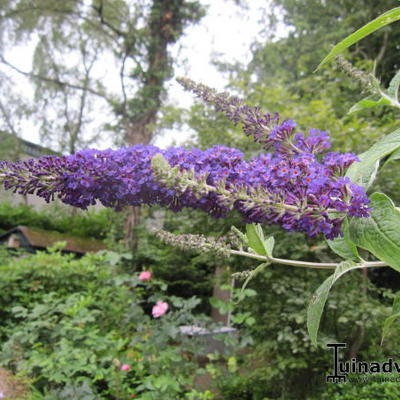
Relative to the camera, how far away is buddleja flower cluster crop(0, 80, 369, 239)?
2.23ft

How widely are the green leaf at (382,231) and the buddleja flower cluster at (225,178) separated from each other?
27 millimetres

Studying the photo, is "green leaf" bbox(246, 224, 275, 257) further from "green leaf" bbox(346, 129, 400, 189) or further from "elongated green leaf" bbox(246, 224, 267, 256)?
"green leaf" bbox(346, 129, 400, 189)

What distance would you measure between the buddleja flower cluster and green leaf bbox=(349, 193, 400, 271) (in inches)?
1.1

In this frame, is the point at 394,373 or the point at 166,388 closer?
the point at 394,373

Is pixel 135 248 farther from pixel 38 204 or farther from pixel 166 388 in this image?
pixel 38 204

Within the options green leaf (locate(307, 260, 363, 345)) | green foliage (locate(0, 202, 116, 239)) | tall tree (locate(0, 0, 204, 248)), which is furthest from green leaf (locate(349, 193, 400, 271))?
green foliage (locate(0, 202, 116, 239))

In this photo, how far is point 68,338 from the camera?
10.0 ft

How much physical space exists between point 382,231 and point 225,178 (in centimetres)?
29

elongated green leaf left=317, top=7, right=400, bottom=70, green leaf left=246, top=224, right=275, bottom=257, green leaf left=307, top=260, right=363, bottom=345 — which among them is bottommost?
green leaf left=307, top=260, right=363, bottom=345

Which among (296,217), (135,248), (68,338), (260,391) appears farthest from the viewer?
(135,248)

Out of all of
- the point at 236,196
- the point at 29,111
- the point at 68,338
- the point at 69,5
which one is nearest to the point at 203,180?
the point at 236,196

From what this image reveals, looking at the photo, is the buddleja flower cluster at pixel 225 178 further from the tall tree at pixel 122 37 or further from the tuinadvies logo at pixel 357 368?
the tall tree at pixel 122 37

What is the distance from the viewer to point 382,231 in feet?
2.17

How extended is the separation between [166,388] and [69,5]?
9.35 meters
